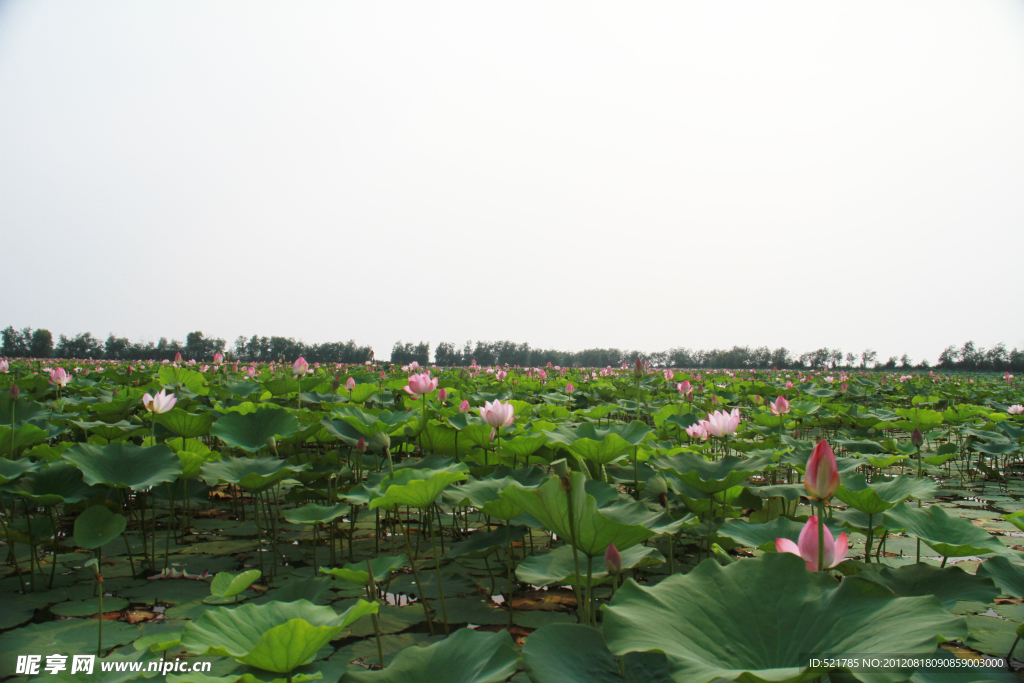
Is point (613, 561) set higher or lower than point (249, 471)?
higher

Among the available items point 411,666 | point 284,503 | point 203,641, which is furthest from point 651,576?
point 284,503

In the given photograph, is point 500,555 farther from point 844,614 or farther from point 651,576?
point 844,614

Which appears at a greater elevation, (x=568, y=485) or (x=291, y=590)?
(x=568, y=485)

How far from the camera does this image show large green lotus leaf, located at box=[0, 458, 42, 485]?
197 centimetres

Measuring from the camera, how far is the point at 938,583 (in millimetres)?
1391

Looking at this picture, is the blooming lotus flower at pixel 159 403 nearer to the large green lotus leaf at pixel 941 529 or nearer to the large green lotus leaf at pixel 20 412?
the large green lotus leaf at pixel 20 412

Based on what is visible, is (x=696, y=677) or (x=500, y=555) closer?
(x=696, y=677)

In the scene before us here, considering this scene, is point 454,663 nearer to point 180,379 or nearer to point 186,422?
point 186,422

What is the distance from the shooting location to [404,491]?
1.55 meters

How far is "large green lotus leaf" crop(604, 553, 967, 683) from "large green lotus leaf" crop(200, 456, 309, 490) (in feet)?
5.33

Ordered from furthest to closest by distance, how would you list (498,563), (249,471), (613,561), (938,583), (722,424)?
(722,424) < (498,563) < (249,471) < (938,583) < (613,561)

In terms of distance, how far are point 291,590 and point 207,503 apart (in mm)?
1757

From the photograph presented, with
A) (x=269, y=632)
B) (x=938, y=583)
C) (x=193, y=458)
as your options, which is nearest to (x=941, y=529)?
(x=938, y=583)

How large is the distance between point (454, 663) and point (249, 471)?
5.26 feet
